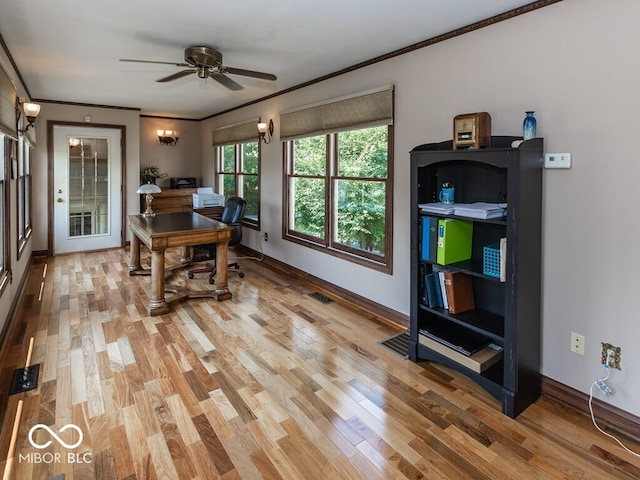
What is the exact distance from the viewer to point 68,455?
1850 mm

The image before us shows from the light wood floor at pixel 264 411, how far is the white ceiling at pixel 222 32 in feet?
7.62

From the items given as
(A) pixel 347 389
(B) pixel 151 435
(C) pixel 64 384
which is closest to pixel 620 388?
(A) pixel 347 389

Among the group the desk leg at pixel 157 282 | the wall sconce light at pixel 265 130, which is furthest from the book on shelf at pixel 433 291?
the wall sconce light at pixel 265 130

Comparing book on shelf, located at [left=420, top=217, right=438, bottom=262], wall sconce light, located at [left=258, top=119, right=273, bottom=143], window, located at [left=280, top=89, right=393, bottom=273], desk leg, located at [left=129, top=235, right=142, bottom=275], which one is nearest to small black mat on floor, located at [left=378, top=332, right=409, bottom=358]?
window, located at [left=280, top=89, right=393, bottom=273]

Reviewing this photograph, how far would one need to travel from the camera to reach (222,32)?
9.53ft

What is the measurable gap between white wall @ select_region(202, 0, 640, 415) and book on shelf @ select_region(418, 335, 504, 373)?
0.29m

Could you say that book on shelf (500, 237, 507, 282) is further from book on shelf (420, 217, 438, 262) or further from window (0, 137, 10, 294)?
window (0, 137, 10, 294)

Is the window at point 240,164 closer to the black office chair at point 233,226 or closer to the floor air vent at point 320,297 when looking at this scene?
the black office chair at point 233,226

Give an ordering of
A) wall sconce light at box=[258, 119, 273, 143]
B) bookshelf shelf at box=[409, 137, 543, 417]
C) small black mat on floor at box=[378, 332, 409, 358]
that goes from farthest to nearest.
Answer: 1. wall sconce light at box=[258, 119, 273, 143]
2. small black mat on floor at box=[378, 332, 409, 358]
3. bookshelf shelf at box=[409, 137, 543, 417]

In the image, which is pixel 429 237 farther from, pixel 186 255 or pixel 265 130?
pixel 186 255

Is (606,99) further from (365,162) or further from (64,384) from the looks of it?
(64,384)

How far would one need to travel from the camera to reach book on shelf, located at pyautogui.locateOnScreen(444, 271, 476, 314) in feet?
8.54

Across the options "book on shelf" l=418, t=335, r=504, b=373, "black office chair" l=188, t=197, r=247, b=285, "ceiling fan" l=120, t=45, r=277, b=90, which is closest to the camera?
"book on shelf" l=418, t=335, r=504, b=373

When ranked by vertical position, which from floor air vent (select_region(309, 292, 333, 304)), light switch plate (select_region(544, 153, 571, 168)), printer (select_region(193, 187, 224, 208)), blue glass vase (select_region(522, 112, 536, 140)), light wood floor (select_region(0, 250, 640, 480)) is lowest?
light wood floor (select_region(0, 250, 640, 480))
